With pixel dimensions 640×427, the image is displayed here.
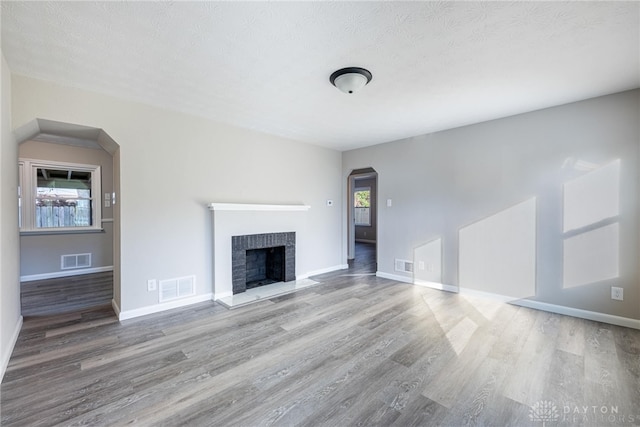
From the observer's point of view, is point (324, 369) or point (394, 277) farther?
point (394, 277)

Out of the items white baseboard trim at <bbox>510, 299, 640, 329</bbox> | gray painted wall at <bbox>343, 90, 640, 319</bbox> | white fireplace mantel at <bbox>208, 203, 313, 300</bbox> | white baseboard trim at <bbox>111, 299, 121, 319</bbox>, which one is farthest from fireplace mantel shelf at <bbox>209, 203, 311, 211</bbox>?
white baseboard trim at <bbox>510, 299, 640, 329</bbox>

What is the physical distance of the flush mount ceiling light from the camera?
2.41m

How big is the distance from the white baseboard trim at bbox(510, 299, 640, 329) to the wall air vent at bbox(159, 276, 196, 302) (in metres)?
4.27

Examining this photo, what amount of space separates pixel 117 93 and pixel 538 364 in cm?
474

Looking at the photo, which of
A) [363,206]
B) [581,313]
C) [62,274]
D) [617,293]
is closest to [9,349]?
[62,274]

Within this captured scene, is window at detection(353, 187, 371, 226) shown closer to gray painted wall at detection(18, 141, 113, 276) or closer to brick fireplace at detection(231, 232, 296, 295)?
brick fireplace at detection(231, 232, 296, 295)

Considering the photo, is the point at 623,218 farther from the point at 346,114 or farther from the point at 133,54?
the point at 133,54

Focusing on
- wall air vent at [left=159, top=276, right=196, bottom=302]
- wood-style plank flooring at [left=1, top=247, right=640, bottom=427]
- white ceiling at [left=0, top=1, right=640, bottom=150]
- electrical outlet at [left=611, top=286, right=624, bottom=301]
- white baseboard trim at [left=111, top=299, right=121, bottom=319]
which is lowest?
wood-style plank flooring at [left=1, top=247, right=640, bottom=427]

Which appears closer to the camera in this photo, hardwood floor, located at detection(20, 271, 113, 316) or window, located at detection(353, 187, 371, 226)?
→ hardwood floor, located at detection(20, 271, 113, 316)

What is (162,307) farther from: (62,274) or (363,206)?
(363,206)

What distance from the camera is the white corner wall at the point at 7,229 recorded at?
2.16m

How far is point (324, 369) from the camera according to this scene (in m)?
2.18

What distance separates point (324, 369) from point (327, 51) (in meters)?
2.51

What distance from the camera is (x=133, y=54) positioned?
221 cm
